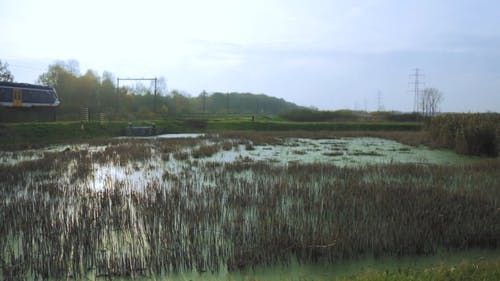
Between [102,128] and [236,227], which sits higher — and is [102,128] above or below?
above

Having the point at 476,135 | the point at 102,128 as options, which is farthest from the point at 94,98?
the point at 476,135

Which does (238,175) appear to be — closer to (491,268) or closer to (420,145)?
(491,268)

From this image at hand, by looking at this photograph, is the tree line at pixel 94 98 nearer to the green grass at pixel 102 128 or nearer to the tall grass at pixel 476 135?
the green grass at pixel 102 128

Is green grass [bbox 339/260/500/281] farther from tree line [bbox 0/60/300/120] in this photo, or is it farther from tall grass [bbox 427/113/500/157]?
tree line [bbox 0/60/300/120]

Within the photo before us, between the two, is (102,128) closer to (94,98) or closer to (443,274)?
(94,98)

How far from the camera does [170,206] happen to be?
7172 mm

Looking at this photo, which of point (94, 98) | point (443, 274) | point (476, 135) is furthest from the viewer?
point (94, 98)

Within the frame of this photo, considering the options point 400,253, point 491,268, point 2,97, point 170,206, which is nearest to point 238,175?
point 170,206

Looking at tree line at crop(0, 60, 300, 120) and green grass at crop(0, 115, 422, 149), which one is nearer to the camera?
green grass at crop(0, 115, 422, 149)

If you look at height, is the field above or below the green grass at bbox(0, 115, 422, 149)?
below

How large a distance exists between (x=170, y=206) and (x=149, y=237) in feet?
4.27

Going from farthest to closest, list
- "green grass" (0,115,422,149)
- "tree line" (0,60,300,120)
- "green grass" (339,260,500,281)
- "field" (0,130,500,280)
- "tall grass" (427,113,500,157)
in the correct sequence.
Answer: "tree line" (0,60,300,120) → "green grass" (0,115,422,149) → "tall grass" (427,113,500,157) → "field" (0,130,500,280) → "green grass" (339,260,500,281)

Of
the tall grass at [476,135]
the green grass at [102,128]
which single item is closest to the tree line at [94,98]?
the green grass at [102,128]

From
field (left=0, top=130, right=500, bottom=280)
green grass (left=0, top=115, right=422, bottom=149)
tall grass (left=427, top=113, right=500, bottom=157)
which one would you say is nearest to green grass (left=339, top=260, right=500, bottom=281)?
field (left=0, top=130, right=500, bottom=280)
